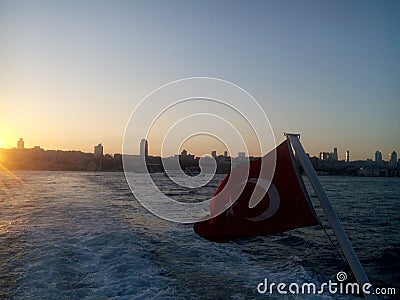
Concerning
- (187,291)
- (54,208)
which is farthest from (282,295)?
(54,208)

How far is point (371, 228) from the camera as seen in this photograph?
22.6 meters

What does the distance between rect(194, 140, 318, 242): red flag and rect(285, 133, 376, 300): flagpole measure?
0.63m

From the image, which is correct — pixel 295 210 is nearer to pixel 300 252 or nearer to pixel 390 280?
pixel 390 280

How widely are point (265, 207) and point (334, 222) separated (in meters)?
1.34

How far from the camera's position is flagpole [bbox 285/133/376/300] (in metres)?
3.26

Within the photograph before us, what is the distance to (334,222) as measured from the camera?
3.41 metres

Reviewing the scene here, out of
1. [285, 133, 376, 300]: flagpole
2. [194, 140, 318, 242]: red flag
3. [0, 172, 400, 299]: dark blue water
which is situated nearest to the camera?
[285, 133, 376, 300]: flagpole

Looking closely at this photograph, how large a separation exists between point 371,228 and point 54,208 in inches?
713

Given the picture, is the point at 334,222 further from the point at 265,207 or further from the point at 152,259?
the point at 152,259

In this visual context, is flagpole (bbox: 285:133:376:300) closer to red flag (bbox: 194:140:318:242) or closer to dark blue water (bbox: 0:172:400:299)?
red flag (bbox: 194:140:318:242)

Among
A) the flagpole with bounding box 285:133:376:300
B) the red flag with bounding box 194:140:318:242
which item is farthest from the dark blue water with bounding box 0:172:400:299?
the flagpole with bounding box 285:133:376:300

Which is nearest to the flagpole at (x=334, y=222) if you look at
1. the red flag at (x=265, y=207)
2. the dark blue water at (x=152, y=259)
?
the red flag at (x=265, y=207)

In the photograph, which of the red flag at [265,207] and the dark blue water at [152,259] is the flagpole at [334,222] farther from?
the dark blue water at [152,259]

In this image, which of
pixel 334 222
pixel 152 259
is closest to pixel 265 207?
pixel 334 222
